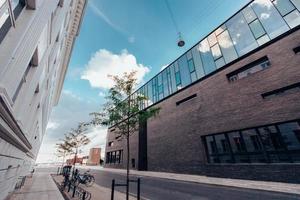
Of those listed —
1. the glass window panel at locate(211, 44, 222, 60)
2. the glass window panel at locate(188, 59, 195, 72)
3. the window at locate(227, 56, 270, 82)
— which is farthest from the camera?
the glass window panel at locate(188, 59, 195, 72)

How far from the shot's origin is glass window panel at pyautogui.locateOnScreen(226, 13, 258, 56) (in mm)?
16391

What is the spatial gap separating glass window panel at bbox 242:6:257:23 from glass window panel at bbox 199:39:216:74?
16.6 feet

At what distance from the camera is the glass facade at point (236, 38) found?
14.5m

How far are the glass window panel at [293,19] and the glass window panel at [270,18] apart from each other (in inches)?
12.6

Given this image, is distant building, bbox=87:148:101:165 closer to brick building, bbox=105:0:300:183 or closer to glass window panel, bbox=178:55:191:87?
brick building, bbox=105:0:300:183

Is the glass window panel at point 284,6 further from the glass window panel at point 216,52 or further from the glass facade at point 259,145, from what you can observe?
the glass facade at point 259,145

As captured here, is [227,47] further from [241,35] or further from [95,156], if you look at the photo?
[95,156]

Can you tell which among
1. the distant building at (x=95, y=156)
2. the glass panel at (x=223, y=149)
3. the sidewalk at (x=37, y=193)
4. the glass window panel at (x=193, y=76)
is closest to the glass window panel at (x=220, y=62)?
the glass window panel at (x=193, y=76)

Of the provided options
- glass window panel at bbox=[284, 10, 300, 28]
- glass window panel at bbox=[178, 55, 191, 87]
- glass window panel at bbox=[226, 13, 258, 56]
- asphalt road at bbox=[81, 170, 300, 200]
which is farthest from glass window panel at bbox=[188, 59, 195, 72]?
asphalt road at bbox=[81, 170, 300, 200]

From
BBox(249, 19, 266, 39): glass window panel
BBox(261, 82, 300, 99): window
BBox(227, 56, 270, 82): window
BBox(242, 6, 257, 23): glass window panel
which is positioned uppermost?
BBox(242, 6, 257, 23): glass window panel

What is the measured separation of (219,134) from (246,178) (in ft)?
15.2

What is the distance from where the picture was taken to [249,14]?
1708cm

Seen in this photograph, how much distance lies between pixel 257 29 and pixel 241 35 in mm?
1566

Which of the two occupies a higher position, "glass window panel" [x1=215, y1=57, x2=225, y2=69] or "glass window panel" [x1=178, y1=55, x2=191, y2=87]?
"glass window panel" [x1=178, y1=55, x2=191, y2=87]
